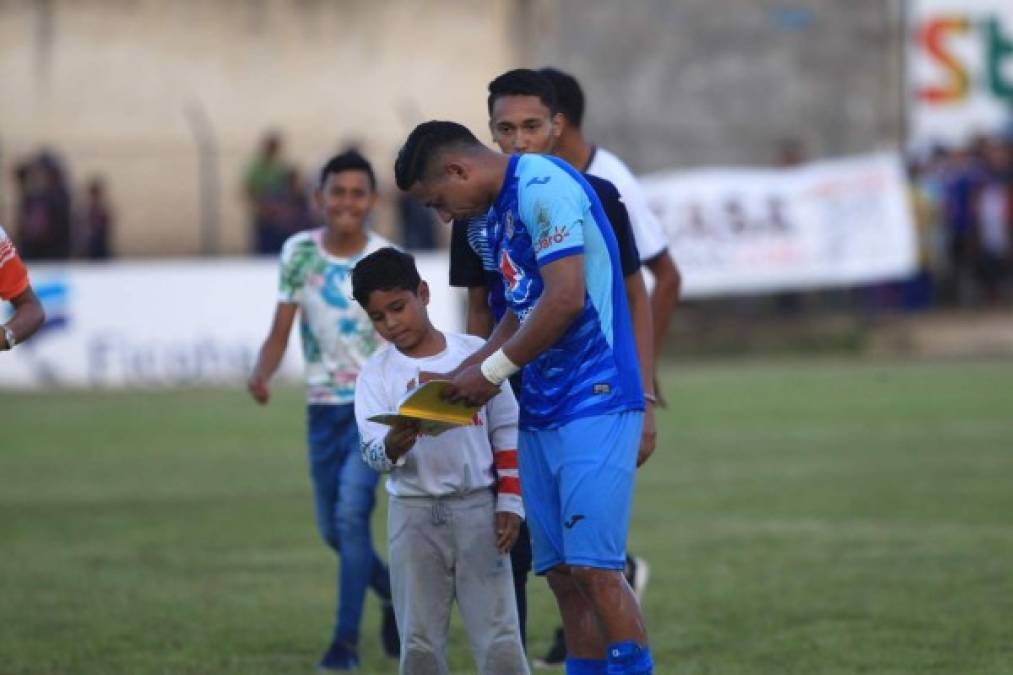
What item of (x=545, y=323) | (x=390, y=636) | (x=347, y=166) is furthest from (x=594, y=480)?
(x=347, y=166)

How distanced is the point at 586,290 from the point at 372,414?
3.01ft

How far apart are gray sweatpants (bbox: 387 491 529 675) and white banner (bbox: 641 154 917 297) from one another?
21756 millimetres

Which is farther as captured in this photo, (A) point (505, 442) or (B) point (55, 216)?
(B) point (55, 216)

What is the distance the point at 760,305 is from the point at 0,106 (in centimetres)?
1267

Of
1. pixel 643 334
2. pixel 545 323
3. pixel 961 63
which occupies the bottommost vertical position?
pixel 643 334

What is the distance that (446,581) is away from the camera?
7.48m

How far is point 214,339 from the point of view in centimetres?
2650

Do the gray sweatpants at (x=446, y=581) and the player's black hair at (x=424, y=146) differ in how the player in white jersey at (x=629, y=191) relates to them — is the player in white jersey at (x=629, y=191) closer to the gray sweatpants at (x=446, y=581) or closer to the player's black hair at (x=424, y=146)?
the gray sweatpants at (x=446, y=581)

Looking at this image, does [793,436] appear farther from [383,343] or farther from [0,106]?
[0,106]

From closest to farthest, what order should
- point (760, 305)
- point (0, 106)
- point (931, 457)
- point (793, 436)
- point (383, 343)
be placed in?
point (383, 343) < point (931, 457) < point (793, 436) < point (760, 305) < point (0, 106)

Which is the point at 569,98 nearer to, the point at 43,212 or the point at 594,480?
the point at 594,480

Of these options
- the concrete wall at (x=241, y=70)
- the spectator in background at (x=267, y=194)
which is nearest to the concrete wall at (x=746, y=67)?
the concrete wall at (x=241, y=70)

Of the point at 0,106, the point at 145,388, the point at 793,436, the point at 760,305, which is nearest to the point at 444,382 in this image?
the point at 793,436

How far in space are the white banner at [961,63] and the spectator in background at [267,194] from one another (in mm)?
11557
